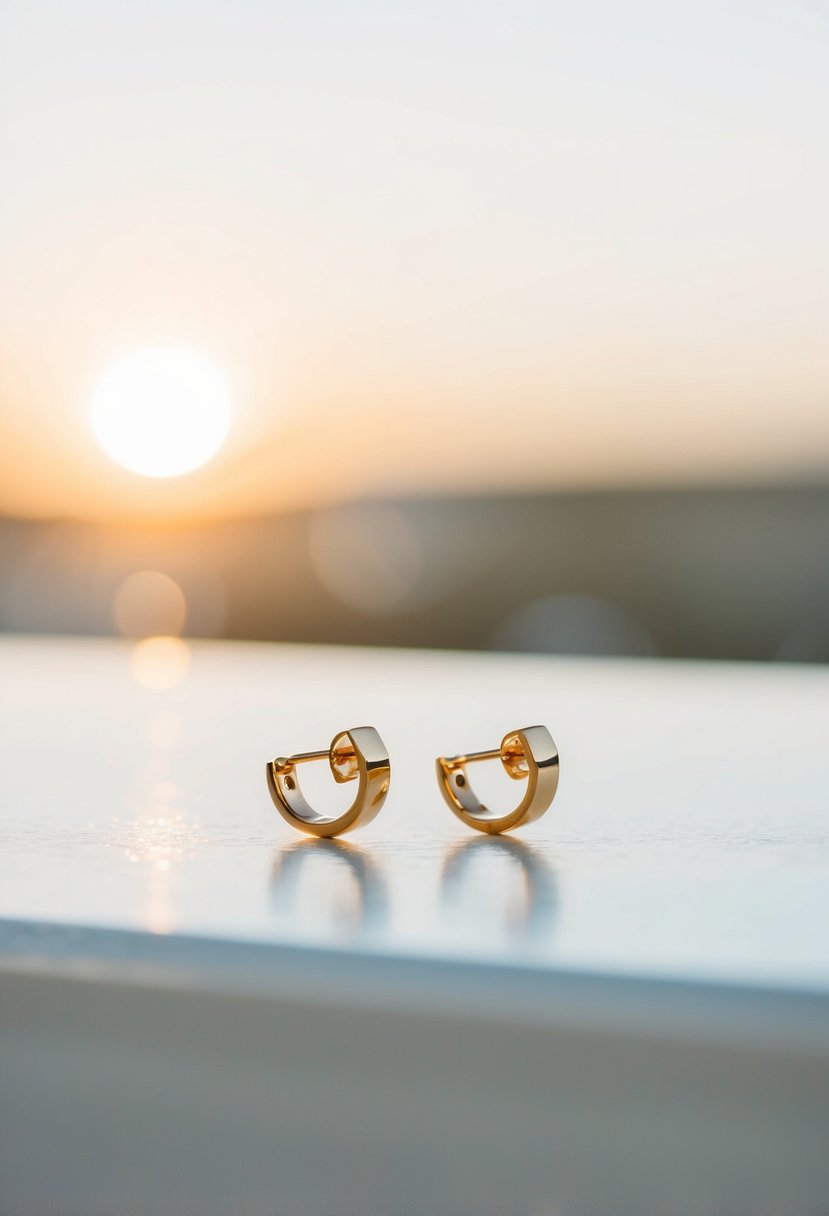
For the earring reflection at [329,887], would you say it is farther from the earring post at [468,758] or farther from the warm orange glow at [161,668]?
the warm orange glow at [161,668]

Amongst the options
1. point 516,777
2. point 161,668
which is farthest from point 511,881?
point 161,668

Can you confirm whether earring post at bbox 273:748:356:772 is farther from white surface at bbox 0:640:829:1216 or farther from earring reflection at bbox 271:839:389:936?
white surface at bbox 0:640:829:1216

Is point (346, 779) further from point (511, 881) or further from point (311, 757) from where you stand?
point (511, 881)

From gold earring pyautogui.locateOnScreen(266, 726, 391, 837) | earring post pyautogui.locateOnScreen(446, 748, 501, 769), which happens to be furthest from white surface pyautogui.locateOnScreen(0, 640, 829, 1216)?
earring post pyautogui.locateOnScreen(446, 748, 501, 769)

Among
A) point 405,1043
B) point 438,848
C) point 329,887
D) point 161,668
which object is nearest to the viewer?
point 405,1043

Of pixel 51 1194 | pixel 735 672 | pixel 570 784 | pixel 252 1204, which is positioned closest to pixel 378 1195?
pixel 252 1204

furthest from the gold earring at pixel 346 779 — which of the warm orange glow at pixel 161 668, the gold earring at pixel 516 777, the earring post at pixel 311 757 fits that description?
the warm orange glow at pixel 161 668
